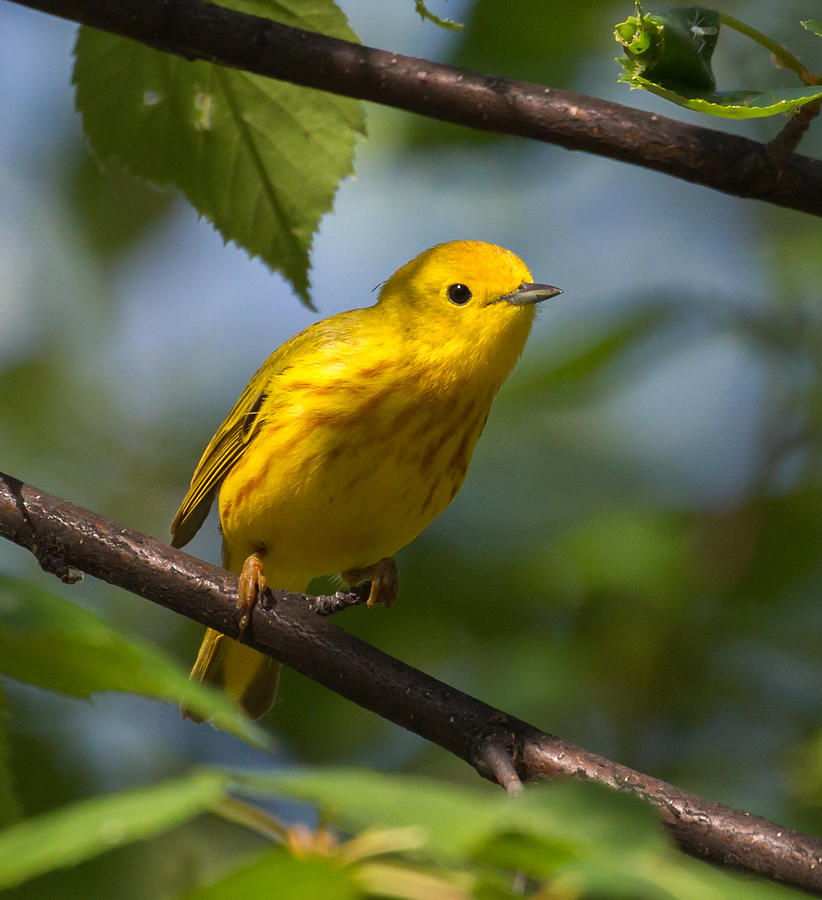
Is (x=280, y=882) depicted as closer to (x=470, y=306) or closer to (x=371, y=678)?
(x=371, y=678)

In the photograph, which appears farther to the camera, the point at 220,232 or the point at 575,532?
the point at 575,532

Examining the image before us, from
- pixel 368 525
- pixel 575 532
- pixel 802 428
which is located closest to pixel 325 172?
pixel 368 525

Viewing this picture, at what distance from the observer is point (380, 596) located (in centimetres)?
302

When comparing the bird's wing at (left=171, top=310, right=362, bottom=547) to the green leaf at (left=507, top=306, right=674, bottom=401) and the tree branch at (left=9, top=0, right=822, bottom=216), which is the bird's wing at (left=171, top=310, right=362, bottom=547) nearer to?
the green leaf at (left=507, top=306, right=674, bottom=401)

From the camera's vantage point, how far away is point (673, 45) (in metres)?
1.53

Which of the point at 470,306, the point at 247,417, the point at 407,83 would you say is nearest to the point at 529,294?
the point at 470,306

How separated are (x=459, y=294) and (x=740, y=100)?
1708mm

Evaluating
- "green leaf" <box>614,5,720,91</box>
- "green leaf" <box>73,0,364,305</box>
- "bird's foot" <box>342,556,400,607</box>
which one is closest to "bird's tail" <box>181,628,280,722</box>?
"bird's foot" <box>342,556,400,607</box>

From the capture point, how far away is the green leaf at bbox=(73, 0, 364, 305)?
7.46ft

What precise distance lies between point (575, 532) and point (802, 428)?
75 centimetres

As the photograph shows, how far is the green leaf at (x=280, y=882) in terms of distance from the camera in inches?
31.3

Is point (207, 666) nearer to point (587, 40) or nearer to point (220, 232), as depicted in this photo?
point (220, 232)

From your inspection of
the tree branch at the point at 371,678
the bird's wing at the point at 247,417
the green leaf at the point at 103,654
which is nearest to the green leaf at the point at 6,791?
the green leaf at the point at 103,654

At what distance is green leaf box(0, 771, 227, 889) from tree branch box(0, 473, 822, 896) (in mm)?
727
